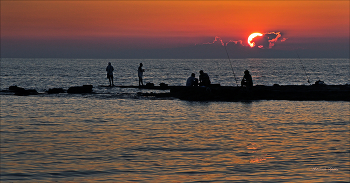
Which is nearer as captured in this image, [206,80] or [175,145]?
[175,145]

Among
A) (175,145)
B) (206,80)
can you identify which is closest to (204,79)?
(206,80)

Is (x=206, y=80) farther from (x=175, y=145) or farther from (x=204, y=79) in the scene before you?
(x=175, y=145)

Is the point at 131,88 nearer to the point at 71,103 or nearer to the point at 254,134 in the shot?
the point at 71,103

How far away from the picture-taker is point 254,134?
1198 cm

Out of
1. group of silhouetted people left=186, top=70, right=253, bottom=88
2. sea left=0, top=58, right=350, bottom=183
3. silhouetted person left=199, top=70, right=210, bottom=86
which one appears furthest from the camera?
silhouetted person left=199, top=70, right=210, bottom=86

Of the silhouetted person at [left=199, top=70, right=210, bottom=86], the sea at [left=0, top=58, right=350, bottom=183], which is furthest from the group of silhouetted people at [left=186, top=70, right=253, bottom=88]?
the sea at [left=0, top=58, right=350, bottom=183]

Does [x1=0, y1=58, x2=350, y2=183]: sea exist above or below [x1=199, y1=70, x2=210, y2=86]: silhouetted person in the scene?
below

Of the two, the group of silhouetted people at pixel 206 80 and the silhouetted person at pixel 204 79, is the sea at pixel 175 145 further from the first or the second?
the silhouetted person at pixel 204 79

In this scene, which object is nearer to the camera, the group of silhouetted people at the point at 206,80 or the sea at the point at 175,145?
the sea at the point at 175,145

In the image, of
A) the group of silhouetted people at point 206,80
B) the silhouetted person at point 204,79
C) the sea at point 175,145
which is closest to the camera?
the sea at point 175,145

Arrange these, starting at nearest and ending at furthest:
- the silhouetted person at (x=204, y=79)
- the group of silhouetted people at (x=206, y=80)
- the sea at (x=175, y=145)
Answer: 1. the sea at (x=175, y=145)
2. the group of silhouetted people at (x=206, y=80)
3. the silhouetted person at (x=204, y=79)

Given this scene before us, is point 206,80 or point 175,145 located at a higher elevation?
point 206,80

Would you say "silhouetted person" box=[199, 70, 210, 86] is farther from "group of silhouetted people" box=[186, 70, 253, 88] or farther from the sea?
the sea

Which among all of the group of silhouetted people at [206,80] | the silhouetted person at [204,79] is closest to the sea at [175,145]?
the group of silhouetted people at [206,80]
